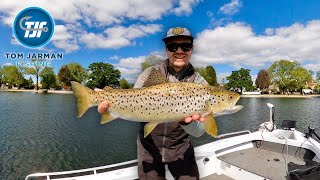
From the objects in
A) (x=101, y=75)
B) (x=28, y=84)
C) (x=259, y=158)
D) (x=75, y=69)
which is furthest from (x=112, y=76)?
(x=28, y=84)

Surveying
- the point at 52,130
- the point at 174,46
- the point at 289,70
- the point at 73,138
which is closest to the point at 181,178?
the point at 174,46

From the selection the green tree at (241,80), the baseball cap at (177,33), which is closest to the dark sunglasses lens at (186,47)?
the baseball cap at (177,33)

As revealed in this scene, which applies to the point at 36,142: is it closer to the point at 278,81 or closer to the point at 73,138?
the point at 73,138

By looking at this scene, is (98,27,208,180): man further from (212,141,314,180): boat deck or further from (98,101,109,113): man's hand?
(212,141,314,180): boat deck

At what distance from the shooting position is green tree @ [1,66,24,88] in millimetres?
141125

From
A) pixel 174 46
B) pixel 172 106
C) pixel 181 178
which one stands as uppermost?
pixel 174 46

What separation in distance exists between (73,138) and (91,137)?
4.99 ft

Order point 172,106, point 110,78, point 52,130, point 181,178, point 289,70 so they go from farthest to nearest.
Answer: point 289,70 → point 110,78 → point 52,130 → point 181,178 → point 172,106

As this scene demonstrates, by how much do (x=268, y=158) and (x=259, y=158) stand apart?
30cm

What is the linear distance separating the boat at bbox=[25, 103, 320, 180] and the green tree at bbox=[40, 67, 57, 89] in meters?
132

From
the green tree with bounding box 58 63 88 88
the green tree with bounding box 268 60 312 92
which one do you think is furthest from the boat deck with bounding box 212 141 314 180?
the green tree with bounding box 58 63 88 88

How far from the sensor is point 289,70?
114 meters

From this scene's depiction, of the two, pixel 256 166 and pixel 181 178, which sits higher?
pixel 181 178

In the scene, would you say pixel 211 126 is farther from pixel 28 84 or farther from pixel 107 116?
pixel 28 84
